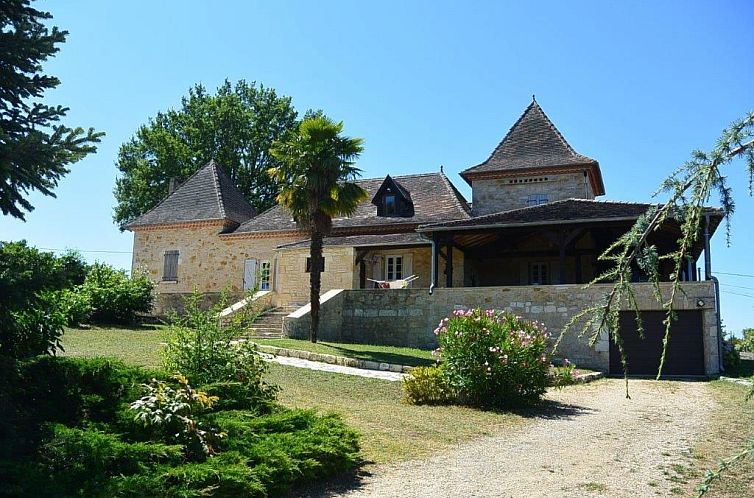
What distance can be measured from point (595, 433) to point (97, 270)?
19.1 metres

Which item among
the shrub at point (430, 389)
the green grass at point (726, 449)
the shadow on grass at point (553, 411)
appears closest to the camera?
the green grass at point (726, 449)

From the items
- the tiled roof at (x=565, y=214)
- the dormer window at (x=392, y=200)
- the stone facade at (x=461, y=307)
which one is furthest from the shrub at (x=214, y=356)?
the dormer window at (x=392, y=200)

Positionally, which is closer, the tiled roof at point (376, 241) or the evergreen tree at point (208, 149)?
the tiled roof at point (376, 241)

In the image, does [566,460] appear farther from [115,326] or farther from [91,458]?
[115,326]

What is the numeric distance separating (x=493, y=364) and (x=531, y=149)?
61.3 feet

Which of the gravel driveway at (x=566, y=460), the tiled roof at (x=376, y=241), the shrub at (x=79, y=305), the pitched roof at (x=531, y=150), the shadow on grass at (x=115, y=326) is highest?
the pitched roof at (x=531, y=150)

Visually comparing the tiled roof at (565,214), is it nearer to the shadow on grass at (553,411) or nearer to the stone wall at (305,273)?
the stone wall at (305,273)

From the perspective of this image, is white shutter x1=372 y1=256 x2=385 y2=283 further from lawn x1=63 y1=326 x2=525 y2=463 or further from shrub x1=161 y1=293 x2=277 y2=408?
shrub x1=161 y1=293 x2=277 y2=408

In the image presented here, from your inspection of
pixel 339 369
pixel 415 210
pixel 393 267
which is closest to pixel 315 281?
pixel 339 369

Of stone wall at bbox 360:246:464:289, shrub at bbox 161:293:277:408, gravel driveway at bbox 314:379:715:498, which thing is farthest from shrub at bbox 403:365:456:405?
stone wall at bbox 360:246:464:289

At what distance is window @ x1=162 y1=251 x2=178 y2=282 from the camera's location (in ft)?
99.2

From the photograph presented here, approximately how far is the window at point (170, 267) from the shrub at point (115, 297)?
25.5 feet

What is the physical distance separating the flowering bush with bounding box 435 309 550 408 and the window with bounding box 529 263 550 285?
50.0 ft

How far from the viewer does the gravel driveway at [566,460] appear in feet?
19.2
